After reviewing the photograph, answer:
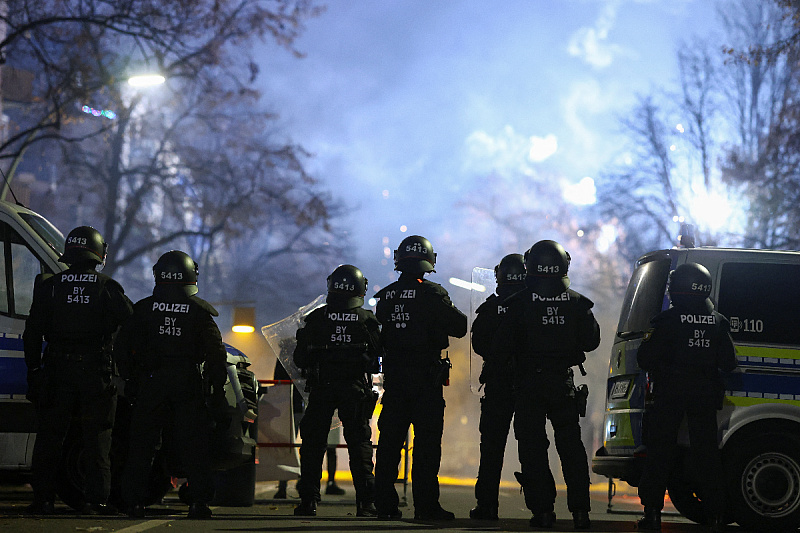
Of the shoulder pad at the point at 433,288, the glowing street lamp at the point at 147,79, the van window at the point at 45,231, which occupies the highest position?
the glowing street lamp at the point at 147,79

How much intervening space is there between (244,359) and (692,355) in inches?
159

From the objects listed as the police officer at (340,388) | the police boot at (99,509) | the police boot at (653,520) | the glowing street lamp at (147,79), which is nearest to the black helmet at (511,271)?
the police officer at (340,388)

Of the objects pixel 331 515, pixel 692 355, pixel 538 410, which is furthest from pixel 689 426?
pixel 331 515

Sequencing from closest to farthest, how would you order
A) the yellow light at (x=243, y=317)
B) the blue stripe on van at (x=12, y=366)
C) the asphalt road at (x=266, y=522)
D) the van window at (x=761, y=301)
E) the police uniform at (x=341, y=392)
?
the asphalt road at (x=266, y=522)
the van window at (x=761, y=301)
the blue stripe on van at (x=12, y=366)
the police uniform at (x=341, y=392)
the yellow light at (x=243, y=317)

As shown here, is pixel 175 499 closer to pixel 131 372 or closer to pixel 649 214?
pixel 131 372

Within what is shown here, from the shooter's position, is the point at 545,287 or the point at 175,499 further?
the point at 175,499

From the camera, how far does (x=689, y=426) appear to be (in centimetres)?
788

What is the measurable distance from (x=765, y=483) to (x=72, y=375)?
5.40 metres

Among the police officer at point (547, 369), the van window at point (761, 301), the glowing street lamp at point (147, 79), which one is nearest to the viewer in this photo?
the police officer at point (547, 369)

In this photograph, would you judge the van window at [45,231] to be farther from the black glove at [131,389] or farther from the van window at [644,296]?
the van window at [644,296]

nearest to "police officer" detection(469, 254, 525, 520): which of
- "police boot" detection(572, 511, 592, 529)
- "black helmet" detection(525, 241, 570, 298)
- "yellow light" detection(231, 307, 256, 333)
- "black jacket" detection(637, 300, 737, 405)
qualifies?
"black helmet" detection(525, 241, 570, 298)

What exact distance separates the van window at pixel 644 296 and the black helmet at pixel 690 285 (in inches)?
18.0

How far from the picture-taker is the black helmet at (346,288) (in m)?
8.88

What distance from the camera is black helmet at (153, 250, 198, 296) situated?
8.07m
